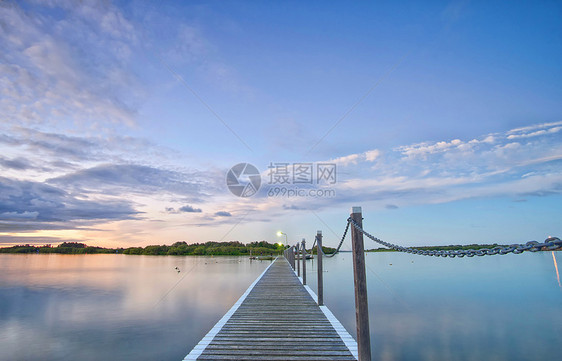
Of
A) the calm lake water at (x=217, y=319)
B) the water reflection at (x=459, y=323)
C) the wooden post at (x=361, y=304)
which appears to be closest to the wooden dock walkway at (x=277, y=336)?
the wooden post at (x=361, y=304)

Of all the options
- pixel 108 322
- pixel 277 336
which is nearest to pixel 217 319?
pixel 108 322

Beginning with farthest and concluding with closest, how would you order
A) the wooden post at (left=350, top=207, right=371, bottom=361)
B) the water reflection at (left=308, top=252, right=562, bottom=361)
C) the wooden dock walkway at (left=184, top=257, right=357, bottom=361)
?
the water reflection at (left=308, top=252, right=562, bottom=361)
the wooden dock walkway at (left=184, top=257, right=357, bottom=361)
the wooden post at (left=350, top=207, right=371, bottom=361)

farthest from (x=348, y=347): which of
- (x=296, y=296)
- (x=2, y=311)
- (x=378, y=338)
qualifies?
(x=2, y=311)

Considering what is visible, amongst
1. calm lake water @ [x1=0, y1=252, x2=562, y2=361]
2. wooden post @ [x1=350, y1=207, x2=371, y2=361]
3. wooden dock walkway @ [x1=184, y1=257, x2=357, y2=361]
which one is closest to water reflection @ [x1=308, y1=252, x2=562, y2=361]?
calm lake water @ [x1=0, y1=252, x2=562, y2=361]

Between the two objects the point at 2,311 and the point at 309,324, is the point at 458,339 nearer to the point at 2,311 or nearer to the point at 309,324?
the point at 309,324

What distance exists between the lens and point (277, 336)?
18.2 ft

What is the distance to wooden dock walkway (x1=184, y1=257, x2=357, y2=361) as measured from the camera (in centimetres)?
466

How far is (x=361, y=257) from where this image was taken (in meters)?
4.07

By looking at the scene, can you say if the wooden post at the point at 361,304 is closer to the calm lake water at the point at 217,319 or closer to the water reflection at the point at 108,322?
the calm lake water at the point at 217,319

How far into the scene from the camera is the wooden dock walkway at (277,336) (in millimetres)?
4656

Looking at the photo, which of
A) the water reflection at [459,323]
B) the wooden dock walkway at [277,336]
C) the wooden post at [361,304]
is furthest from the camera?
the water reflection at [459,323]

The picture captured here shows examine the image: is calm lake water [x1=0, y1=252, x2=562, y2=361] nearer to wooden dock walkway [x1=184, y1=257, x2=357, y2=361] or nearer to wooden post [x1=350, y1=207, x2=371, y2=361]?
wooden dock walkway [x1=184, y1=257, x2=357, y2=361]

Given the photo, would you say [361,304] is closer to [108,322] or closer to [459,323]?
[459,323]

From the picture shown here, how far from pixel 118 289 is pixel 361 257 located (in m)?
28.2
